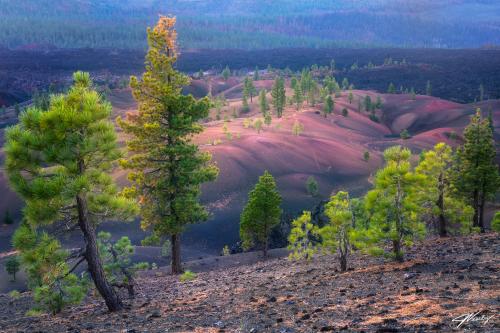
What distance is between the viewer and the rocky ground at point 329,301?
906 cm

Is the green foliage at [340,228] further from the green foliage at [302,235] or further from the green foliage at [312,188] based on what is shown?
the green foliage at [312,188]

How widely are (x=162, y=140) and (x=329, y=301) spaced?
1327 centimetres

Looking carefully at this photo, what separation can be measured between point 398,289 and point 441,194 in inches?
385

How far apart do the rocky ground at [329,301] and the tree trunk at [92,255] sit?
611mm

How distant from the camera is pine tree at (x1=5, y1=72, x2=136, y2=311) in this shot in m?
10.7

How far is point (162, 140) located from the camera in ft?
72.1

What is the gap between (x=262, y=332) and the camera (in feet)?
31.1

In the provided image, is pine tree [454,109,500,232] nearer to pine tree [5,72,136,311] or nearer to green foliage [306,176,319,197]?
pine tree [5,72,136,311]

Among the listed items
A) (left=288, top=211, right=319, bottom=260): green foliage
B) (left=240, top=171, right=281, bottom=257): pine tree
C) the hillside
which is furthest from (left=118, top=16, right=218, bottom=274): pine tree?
the hillside

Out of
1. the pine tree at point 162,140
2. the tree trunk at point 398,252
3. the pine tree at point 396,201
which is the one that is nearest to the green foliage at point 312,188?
the pine tree at point 162,140

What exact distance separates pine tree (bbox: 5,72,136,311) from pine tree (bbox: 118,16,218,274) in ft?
27.9

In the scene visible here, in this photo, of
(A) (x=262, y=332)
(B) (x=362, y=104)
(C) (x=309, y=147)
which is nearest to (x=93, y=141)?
(A) (x=262, y=332)

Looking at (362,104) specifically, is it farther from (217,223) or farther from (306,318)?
(306,318)

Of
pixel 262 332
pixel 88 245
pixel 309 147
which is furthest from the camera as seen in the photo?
pixel 309 147
